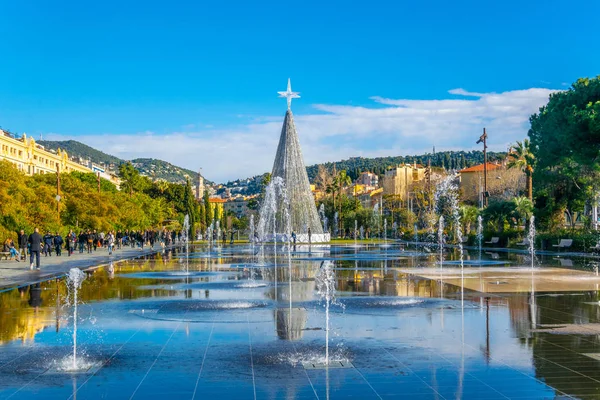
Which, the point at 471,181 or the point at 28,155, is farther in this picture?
the point at 471,181

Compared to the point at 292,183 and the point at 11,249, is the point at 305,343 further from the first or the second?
the point at 292,183

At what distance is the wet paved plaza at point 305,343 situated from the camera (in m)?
6.70

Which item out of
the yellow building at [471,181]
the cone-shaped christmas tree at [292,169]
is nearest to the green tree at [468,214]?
the cone-shaped christmas tree at [292,169]

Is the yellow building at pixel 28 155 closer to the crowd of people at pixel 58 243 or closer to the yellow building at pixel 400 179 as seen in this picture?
the crowd of people at pixel 58 243

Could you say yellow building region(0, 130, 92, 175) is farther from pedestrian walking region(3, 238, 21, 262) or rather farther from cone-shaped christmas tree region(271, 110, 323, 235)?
pedestrian walking region(3, 238, 21, 262)

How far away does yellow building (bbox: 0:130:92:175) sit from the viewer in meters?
84.0

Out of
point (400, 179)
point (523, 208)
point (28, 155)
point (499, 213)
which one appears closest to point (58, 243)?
point (523, 208)

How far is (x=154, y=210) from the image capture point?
73.3m

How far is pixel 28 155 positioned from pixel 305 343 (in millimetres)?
91234

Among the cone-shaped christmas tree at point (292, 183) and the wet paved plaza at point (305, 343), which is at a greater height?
the cone-shaped christmas tree at point (292, 183)

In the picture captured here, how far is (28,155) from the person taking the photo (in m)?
92.3

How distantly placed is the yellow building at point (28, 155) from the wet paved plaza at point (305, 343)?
230 feet

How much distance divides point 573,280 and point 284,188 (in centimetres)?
4243

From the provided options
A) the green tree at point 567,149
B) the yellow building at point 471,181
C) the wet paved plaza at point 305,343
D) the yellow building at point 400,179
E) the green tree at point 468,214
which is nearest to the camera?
the wet paved plaza at point 305,343
